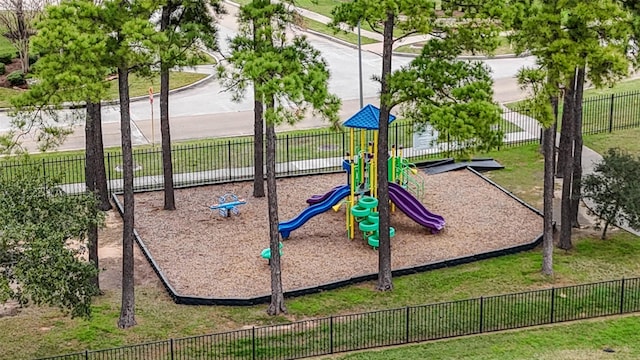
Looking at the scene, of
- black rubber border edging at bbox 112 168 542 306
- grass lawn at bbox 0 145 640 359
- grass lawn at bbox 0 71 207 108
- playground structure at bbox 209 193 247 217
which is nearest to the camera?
grass lawn at bbox 0 145 640 359

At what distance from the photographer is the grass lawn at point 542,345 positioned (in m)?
20.6

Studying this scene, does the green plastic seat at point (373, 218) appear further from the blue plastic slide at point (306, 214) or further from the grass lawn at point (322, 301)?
the grass lawn at point (322, 301)

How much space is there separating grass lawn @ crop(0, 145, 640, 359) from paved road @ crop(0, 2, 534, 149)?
13981 mm

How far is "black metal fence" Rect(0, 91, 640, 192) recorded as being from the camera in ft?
110

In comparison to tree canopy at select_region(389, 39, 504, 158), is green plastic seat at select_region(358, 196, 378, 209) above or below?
below

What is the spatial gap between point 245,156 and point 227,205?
268 inches

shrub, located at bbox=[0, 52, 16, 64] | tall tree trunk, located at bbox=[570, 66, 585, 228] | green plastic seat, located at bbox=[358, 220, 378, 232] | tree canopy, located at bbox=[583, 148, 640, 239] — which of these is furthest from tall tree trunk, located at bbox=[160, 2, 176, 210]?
shrub, located at bbox=[0, 52, 16, 64]

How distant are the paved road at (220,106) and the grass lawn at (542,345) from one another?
1731cm

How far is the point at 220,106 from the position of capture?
43.6 m

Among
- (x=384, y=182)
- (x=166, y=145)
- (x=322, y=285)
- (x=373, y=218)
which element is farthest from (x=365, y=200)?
(x=166, y=145)

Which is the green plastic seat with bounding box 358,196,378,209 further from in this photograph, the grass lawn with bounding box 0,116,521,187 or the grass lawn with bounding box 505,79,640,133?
the grass lawn with bounding box 505,79,640,133

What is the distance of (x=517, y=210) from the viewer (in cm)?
2961

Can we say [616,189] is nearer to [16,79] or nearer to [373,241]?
[373,241]

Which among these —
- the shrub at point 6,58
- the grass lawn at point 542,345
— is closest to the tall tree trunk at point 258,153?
the grass lawn at point 542,345
